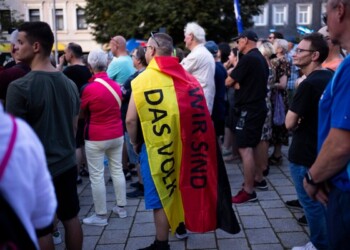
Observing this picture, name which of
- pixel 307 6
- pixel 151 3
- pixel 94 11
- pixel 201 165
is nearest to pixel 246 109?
pixel 201 165

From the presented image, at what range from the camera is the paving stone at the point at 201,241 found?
4.07 meters

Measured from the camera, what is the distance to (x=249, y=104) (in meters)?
5.25

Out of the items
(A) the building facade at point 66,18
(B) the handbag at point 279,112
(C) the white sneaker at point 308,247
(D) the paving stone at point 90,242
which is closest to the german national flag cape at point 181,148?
(C) the white sneaker at point 308,247

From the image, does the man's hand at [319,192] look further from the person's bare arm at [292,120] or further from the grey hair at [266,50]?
the grey hair at [266,50]

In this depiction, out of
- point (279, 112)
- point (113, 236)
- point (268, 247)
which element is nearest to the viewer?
point (268, 247)

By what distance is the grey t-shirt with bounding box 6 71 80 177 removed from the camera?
9.39 ft

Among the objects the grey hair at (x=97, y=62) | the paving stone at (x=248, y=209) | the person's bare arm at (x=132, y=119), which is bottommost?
the paving stone at (x=248, y=209)

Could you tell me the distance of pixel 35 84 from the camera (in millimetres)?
2928

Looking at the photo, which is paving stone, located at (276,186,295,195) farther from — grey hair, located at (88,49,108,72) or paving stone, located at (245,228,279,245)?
grey hair, located at (88,49,108,72)

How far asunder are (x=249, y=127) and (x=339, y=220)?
318cm

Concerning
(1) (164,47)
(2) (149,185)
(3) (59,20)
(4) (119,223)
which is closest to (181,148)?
(2) (149,185)

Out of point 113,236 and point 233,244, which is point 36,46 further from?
point 233,244

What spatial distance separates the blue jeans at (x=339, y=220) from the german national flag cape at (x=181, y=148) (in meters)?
1.68

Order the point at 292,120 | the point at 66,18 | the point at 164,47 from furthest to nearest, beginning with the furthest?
the point at 66,18, the point at 164,47, the point at 292,120
